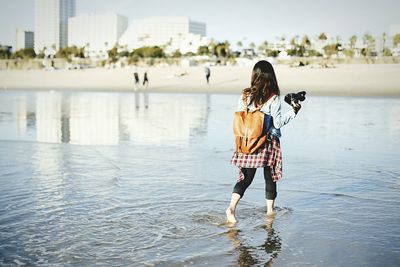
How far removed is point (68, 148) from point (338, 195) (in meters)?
5.82

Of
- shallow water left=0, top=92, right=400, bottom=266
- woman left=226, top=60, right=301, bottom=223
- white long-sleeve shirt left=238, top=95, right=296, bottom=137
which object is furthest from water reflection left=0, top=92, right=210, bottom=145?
white long-sleeve shirt left=238, top=95, right=296, bottom=137

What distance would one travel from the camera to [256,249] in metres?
4.60

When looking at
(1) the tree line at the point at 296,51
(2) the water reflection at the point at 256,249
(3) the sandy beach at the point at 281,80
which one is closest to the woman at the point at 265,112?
(2) the water reflection at the point at 256,249

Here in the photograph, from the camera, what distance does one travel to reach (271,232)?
16.8 feet

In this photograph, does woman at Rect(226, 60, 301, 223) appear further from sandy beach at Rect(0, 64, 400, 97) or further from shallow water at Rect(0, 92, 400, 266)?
sandy beach at Rect(0, 64, 400, 97)

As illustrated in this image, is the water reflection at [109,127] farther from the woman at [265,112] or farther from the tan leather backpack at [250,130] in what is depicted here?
the tan leather backpack at [250,130]

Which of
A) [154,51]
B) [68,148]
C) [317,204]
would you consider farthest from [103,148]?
[154,51]

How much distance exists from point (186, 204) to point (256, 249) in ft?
5.73

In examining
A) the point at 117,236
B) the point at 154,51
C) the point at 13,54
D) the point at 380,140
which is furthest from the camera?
the point at 13,54

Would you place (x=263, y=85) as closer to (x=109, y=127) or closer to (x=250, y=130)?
(x=250, y=130)

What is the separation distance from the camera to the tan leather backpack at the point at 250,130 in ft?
17.0

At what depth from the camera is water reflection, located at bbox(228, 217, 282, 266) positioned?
14.1 feet

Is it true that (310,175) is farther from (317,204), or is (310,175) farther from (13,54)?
(13,54)

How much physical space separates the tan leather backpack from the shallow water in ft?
2.49
